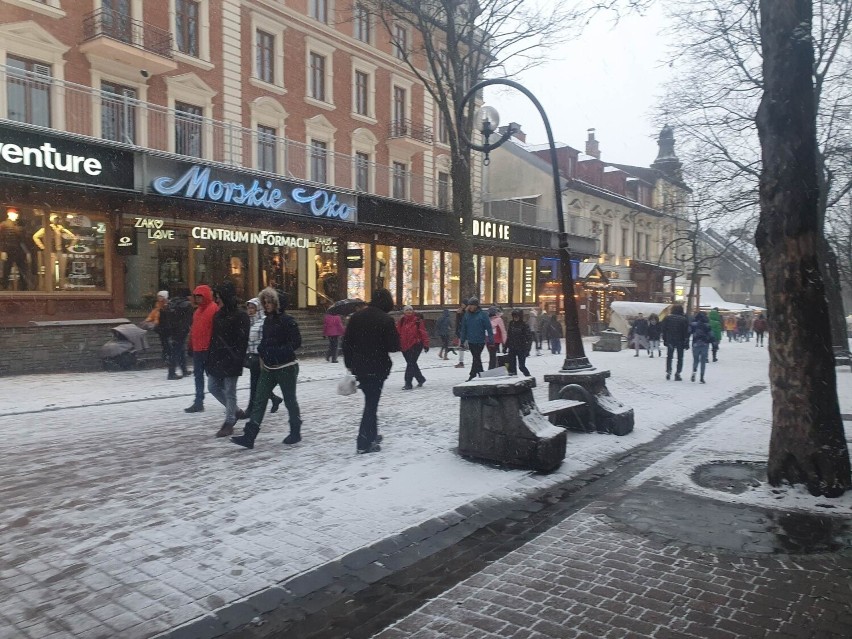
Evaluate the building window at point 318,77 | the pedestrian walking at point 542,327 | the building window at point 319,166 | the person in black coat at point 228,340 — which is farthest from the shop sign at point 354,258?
the person in black coat at point 228,340

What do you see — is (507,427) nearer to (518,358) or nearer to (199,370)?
(199,370)

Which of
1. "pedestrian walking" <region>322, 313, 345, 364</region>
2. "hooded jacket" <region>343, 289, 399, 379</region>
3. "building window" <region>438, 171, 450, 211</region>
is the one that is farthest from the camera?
"building window" <region>438, 171, 450, 211</region>

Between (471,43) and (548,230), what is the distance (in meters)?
15.0

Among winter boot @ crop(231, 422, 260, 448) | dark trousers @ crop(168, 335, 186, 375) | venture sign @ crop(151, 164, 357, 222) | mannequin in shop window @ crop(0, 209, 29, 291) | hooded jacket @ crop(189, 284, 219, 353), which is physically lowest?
winter boot @ crop(231, 422, 260, 448)

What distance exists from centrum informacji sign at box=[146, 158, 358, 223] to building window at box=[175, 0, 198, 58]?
4.59 metres

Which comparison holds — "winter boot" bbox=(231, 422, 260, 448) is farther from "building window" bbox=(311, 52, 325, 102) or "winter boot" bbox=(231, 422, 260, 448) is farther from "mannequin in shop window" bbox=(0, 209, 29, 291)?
"building window" bbox=(311, 52, 325, 102)

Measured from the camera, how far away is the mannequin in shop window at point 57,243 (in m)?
14.9

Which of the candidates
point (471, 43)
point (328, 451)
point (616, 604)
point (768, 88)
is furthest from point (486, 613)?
point (471, 43)

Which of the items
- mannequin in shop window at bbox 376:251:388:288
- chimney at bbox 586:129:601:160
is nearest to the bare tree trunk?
mannequin in shop window at bbox 376:251:388:288

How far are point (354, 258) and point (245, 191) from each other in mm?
5627

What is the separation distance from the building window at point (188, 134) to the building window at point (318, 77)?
581 centimetres

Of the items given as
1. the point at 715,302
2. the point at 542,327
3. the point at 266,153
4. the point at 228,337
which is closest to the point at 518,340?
the point at 228,337

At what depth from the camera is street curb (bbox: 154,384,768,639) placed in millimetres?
3463

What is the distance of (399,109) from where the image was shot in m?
26.8
